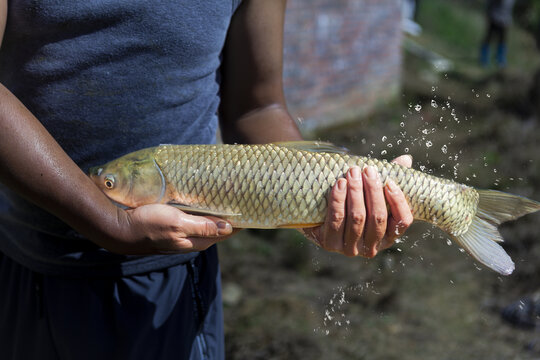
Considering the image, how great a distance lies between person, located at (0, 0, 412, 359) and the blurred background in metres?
1.63

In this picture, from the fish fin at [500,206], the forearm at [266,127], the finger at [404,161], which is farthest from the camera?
the forearm at [266,127]

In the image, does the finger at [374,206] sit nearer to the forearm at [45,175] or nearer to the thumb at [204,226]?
the thumb at [204,226]

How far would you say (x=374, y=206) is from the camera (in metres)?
1.52

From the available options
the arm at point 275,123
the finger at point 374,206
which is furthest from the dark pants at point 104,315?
the finger at point 374,206

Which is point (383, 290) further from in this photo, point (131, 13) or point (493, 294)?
point (131, 13)

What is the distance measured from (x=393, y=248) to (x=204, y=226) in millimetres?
3434

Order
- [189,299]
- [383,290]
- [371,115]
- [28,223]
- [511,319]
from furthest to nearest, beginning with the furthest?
[371,115] → [383,290] → [511,319] → [189,299] → [28,223]

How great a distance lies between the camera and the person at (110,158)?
1.39 metres

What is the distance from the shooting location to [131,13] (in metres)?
1.49

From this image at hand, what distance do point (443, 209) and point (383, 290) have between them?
2.54 metres

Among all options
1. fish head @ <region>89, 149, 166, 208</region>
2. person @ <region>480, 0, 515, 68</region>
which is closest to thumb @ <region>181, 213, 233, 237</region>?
fish head @ <region>89, 149, 166, 208</region>

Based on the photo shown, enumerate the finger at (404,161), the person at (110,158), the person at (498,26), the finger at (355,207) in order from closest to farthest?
1. the person at (110,158)
2. the finger at (355,207)
3. the finger at (404,161)
4. the person at (498,26)

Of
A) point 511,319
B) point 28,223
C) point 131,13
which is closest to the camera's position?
point 131,13

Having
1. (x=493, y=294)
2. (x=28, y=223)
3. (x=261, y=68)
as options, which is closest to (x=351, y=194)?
(x=261, y=68)
